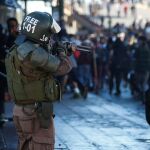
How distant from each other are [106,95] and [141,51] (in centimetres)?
283

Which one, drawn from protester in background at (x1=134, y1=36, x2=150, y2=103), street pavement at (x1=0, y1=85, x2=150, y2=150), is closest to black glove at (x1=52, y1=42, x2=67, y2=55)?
street pavement at (x1=0, y1=85, x2=150, y2=150)

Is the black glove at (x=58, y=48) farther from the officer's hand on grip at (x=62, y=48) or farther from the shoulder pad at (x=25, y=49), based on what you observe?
the shoulder pad at (x=25, y=49)

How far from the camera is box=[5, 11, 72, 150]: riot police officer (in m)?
5.96

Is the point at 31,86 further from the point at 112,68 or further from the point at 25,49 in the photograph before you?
the point at 112,68

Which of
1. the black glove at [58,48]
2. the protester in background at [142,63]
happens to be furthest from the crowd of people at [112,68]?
the black glove at [58,48]

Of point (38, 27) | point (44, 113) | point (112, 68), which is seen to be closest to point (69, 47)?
point (38, 27)

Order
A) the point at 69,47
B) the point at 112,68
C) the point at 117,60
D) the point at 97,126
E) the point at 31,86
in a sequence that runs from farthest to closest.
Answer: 1. the point at 112,68
2. the point at 117,60
3. the point at 97,126
4. the point at 69,47
5. the point at 31,86

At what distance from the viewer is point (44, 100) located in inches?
239

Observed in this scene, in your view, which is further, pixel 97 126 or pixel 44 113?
pixel 97 126

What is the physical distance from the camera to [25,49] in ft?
19.4

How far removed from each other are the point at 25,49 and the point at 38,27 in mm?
237

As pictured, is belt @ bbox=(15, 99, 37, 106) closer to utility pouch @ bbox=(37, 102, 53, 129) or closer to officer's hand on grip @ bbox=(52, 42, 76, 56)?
utility pouch @ bbox=(37, 102, 53, 129)

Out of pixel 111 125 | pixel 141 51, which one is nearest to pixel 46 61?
pixel 111 125

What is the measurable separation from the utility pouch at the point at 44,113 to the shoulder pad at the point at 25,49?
48cm
